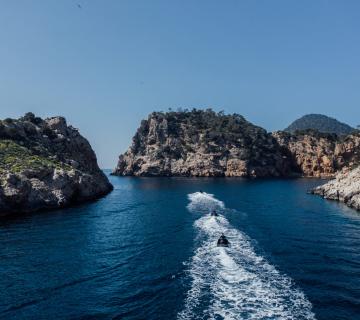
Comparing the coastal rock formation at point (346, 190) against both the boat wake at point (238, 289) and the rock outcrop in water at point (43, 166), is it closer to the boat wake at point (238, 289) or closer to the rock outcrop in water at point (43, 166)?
the boat wake at point (238, 289)

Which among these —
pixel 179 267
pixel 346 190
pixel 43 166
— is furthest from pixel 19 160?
pixel 346 190

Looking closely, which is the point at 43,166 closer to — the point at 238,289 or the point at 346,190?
the point at 238,289

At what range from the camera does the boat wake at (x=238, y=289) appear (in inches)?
1098

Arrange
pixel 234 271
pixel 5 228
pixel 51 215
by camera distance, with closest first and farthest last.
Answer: pixel 234 271 < pixel 5 228 < pixel 51 215

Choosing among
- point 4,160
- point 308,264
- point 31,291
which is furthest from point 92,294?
point 4,160

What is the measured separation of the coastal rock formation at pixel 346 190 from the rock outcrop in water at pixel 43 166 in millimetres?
66546

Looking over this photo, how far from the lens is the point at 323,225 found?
207 feet

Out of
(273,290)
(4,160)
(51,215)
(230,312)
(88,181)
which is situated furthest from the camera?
(88,181)

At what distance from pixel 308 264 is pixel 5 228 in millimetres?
46638

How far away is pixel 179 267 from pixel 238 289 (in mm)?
8630

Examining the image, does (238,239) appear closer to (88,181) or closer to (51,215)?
(51,215)

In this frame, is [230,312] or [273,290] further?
[273,290]

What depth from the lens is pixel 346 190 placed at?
94.9 meters

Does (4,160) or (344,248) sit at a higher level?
A: (4,160)
